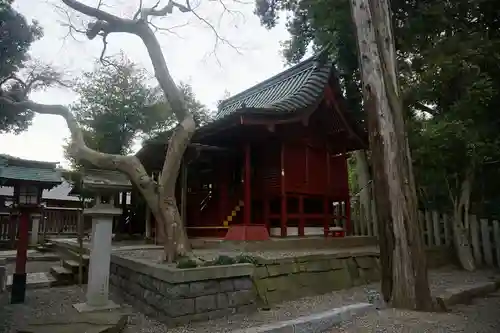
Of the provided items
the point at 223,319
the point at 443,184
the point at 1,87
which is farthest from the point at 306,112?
the point at 1,87

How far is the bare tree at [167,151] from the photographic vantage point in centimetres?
519

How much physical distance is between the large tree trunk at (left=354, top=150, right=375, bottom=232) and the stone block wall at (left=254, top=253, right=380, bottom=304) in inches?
133

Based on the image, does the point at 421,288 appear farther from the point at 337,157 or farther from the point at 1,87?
the point at 1,87

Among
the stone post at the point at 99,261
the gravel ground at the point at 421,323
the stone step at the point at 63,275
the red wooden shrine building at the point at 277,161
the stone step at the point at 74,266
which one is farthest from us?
the red wooden shrine building at the point at 277,161

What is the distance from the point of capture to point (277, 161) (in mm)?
8531

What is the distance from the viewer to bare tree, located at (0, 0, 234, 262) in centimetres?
519

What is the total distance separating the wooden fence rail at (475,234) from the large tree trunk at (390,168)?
3796mm

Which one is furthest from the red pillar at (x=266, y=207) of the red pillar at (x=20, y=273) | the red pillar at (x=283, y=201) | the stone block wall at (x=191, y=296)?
the red pillar at (x=20, y=273)

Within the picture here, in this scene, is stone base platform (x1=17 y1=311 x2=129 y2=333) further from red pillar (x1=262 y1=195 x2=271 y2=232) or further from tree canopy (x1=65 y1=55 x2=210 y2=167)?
tree canopy (x1=65 y1=55 x2=210 y2=167)

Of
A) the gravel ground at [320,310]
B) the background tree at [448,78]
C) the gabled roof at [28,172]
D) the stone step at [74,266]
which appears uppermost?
the background tree at [448,78]

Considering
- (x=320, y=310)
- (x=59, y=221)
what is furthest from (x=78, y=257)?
(x=59, y=221)

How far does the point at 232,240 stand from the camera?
711 cm

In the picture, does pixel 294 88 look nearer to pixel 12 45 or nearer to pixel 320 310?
pixel 320 310

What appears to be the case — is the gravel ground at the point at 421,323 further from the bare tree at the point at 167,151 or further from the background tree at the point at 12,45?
the background tree at the point at 12,45
